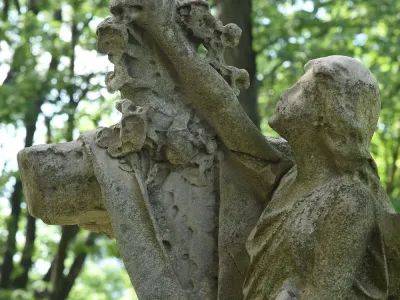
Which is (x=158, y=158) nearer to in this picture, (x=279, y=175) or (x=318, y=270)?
(x=279, y=175)

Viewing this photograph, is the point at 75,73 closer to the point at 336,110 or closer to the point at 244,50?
the point at 244,50

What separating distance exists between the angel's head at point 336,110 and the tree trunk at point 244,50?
6.28 m

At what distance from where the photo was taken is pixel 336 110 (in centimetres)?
432

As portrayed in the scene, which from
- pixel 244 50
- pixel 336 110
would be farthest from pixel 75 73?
pixel 336 110

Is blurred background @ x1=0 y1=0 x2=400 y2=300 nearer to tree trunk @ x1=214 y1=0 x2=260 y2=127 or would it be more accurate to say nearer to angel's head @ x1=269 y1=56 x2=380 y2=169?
tree trunk @ x1=214 y1=0 x2=260 y2=127

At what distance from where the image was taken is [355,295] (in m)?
A: 4.38

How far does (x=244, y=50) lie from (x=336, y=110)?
666 cm

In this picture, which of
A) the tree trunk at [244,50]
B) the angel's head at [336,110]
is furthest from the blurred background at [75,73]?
the angel's head at [336,110]

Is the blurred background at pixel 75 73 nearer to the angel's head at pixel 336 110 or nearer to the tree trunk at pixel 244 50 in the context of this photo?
the tree trunk at pixel 244 50

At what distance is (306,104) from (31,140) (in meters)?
11.1

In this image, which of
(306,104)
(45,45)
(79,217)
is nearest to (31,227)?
(45,45)

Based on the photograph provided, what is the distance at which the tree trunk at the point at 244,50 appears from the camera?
10.9 meters

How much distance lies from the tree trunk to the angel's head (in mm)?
6282

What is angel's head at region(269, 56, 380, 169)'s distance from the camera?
4.32 m
